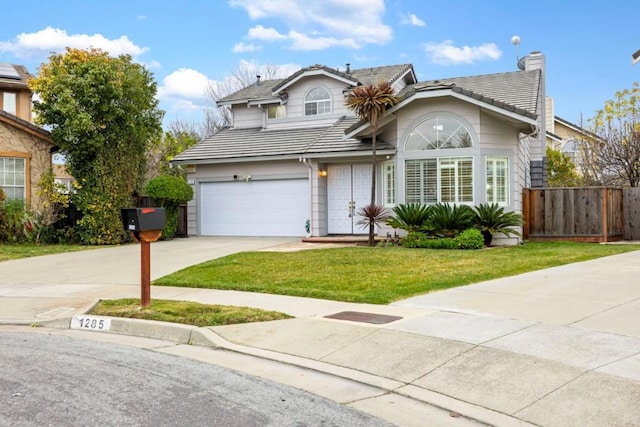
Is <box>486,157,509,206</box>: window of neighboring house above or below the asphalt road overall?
above

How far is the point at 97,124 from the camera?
61.6 ft

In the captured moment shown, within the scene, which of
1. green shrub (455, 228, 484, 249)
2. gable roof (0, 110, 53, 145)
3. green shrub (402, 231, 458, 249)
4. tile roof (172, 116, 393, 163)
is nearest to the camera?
green shrub (455, 228, 484, 249)

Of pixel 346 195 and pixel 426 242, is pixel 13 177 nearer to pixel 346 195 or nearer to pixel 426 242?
pixel 346 195

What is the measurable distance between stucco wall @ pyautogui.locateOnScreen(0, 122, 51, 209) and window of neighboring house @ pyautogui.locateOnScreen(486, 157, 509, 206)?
1509 cm

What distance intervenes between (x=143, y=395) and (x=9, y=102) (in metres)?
29.5

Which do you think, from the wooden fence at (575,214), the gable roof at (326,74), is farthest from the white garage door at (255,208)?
the wooden fence at (575,214)

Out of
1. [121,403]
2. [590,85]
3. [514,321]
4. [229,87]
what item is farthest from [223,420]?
[229,87]

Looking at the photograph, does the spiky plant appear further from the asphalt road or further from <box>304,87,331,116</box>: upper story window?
the asphalt road

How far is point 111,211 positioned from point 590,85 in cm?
2119

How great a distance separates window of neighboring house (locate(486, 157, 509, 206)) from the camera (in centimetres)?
1669

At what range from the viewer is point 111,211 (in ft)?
63.6

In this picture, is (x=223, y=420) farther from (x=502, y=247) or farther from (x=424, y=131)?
(x=424, y=131)

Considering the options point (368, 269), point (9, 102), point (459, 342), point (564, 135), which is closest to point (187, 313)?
point (459, 342)

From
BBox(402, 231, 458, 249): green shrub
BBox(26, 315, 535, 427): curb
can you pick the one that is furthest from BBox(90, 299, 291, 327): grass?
BBox(402, 231, 458, 249): green shrub
